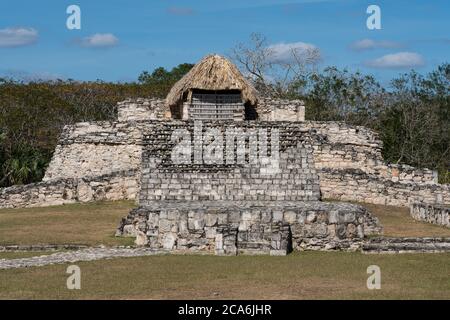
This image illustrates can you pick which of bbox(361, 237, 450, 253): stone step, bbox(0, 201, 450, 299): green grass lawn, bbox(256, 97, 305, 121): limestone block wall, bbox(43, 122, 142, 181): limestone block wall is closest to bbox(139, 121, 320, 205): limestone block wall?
bbox(43, 122, 142, 181): limestone block wall

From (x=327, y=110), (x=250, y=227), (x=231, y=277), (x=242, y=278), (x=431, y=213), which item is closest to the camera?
(x=242, y=278)

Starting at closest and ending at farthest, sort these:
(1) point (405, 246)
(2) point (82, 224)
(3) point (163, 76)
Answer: (1) point (405, 246) < (2) point (82, 224) < (3) point (163, 76)

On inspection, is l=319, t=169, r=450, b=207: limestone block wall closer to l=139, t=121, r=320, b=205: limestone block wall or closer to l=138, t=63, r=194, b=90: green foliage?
l=139, t=121, r=320, b=205: limestone block wall

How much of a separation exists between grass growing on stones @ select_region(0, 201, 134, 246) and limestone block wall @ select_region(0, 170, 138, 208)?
52 cm

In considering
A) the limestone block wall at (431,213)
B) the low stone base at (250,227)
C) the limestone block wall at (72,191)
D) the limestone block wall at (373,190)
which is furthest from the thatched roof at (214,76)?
the low stone base at (250,227)

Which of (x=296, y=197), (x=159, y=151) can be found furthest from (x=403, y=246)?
(x=159, y=151)

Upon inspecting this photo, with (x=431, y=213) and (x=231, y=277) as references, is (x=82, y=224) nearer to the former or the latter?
(x=231, y=277)

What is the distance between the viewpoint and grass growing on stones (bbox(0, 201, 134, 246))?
53.1ft

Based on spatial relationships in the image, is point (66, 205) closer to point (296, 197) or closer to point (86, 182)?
point (86, 182)

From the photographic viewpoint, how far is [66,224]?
18625 millimetres

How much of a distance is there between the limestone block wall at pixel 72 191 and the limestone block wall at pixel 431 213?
7.50 metres

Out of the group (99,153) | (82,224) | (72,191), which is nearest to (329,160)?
(99,153)

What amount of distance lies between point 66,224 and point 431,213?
8.34 meters

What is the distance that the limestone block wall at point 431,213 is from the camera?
18.9 m
